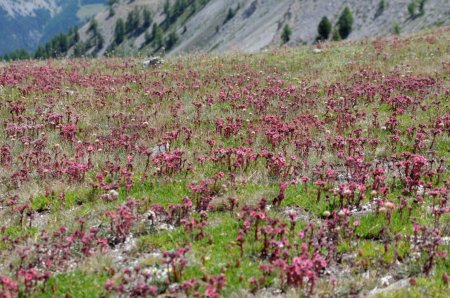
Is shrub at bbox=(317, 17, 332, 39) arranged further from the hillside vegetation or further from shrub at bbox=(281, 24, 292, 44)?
the hillside vegetation

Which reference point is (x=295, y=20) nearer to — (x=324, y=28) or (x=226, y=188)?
(x=324, y=28)

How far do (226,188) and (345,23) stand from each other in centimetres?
7190

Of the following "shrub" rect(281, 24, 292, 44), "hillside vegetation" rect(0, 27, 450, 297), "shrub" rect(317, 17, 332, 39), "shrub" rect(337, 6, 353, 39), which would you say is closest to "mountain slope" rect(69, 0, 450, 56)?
"shrub" rect(337, 6, 353, 39)

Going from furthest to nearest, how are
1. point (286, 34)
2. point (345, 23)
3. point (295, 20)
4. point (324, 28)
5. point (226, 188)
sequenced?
point (295, 20) → point (286, 34) → point (345, 23) → point (324, 28) → point (226, 188)

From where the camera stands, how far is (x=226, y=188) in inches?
379

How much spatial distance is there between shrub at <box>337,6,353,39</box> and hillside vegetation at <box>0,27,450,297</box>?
59521 millimetres

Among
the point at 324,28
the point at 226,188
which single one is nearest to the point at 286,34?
the point at 324,28

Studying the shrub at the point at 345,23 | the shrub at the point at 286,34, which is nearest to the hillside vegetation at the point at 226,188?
the shrub at the point at 345,23

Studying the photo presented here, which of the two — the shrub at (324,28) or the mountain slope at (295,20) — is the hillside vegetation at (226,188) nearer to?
the mountain slope at (295,20)

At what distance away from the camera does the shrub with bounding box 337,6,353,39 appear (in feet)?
246

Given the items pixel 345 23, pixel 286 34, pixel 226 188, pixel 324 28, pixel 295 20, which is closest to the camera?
pixel 226 188

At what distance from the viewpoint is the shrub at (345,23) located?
75.0 metres

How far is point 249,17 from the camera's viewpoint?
12612 cm

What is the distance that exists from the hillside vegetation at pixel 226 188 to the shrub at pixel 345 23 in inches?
2343
